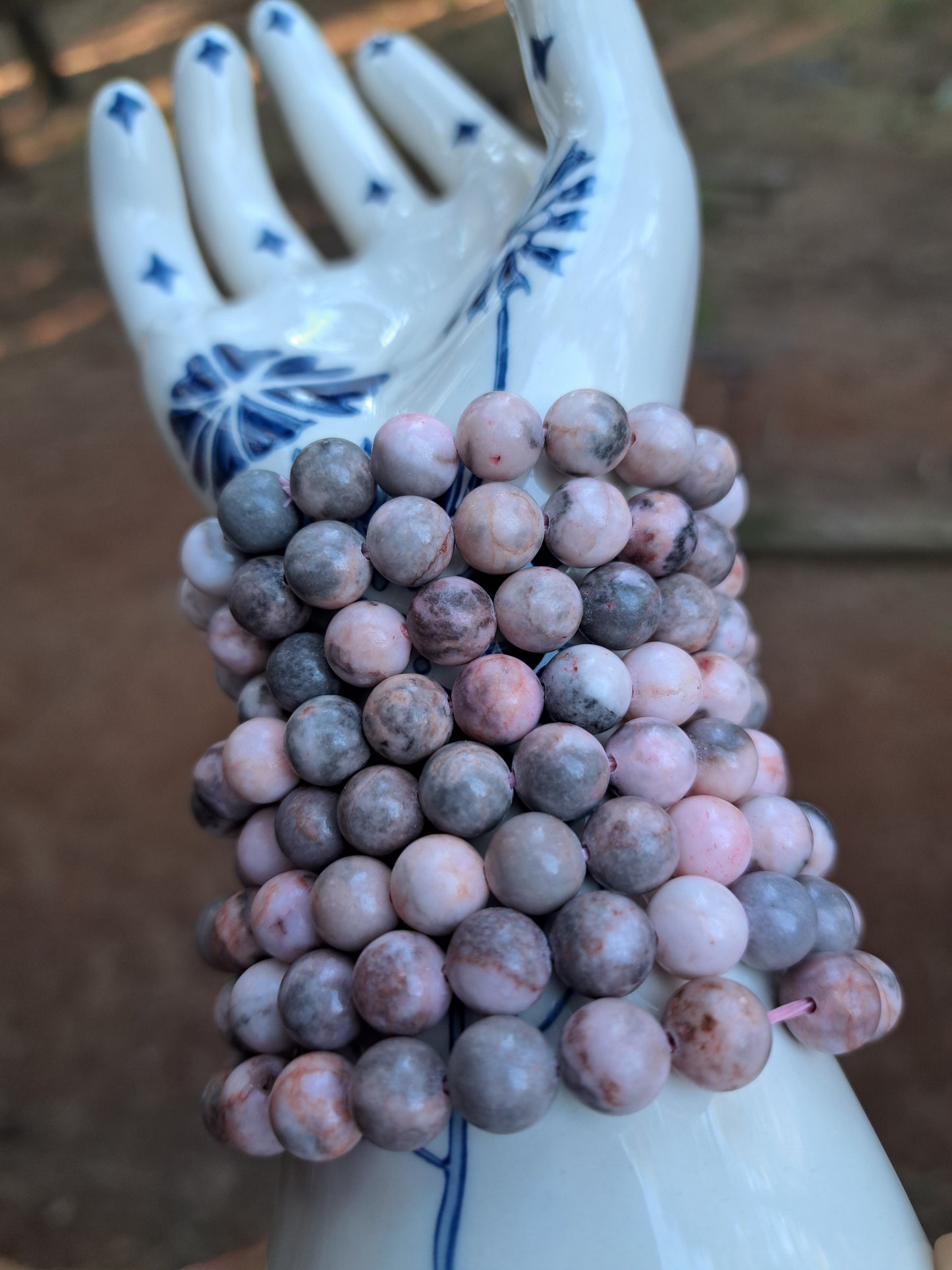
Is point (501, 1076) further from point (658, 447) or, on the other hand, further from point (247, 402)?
point (247, 402)

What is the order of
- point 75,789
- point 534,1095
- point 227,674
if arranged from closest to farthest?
point 534,1095
point 227,674
point 75,789

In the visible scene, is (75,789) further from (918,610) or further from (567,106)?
(918,610)

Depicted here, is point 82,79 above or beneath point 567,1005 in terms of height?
above

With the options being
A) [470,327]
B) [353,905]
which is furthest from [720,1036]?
[470,327]

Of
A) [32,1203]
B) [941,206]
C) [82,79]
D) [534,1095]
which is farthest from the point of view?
[82,79]

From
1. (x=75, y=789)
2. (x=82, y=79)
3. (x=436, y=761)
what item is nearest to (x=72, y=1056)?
(x=75, y=789)

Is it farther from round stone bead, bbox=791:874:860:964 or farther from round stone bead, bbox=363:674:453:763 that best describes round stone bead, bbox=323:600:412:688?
round stone bead, bbox=791:874:860:964
